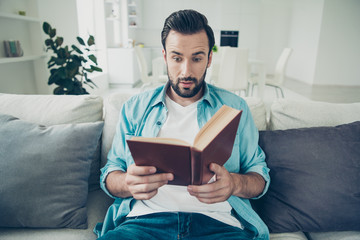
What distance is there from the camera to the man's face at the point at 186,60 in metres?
0.94

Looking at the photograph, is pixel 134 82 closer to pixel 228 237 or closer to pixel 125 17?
pixel 125 17

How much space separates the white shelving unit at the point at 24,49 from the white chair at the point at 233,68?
2.27 meters

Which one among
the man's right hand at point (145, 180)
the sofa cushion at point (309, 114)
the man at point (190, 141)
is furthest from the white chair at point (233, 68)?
the man's right hand at point (145, 180)

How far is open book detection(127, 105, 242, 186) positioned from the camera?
56 centimetres

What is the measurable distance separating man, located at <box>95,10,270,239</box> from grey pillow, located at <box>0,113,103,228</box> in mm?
112

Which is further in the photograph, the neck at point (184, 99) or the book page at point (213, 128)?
the neck at point (184, 99)

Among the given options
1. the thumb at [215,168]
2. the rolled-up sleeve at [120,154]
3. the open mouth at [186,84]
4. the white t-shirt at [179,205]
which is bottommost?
the white t-shirt at [179,205]

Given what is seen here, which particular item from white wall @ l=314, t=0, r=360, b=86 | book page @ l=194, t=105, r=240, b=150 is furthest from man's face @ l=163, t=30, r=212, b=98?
white wall @ l=314, t=0, r=360, b=86

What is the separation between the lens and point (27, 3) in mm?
2791

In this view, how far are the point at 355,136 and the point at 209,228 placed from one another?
0.70 m

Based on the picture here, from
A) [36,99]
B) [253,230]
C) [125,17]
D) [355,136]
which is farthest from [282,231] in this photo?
[125,17]

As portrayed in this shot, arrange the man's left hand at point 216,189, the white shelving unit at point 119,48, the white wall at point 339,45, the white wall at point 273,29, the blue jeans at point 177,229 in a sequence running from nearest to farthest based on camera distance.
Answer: the man's left hand at point 216,189 < the blue jeans at point 177,229 < the white shelving unit at point 119,48 < the white wall at point 339,45 < the white wall at point 273,29

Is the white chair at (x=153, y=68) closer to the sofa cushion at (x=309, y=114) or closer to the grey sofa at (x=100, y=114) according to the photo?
the grey sofa at (x=100, y=114)

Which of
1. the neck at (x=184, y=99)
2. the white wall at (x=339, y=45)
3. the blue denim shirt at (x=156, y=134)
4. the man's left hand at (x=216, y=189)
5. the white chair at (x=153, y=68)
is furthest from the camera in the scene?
the white wall at (x=339, y=45)
